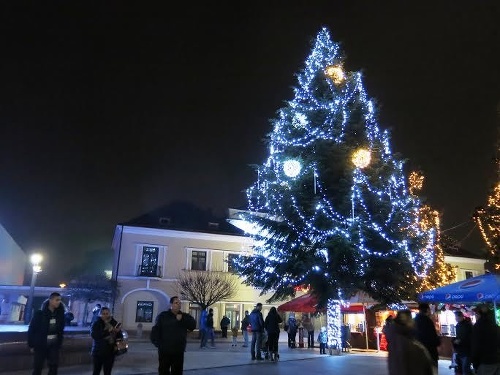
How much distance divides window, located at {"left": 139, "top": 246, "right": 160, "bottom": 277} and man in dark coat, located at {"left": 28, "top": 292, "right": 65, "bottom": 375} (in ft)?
96.4

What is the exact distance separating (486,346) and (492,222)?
1529 centimetres

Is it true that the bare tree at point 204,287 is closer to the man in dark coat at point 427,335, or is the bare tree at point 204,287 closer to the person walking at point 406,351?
the man in dark coat at point 427,335

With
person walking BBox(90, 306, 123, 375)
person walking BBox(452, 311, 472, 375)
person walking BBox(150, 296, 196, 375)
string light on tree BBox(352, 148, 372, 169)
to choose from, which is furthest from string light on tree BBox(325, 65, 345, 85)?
Answer: person walking BBox(150, 296, 196, 375)

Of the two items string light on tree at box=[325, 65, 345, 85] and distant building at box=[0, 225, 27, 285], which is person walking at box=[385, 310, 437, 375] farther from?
distant building at box=[0, 225, 27, 285]

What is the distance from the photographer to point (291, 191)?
20750 mm

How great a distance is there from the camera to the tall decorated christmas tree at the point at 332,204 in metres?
19.7

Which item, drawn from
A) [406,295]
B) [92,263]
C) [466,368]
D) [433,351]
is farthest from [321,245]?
[92,263]

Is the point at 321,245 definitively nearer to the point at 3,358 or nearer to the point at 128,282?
the point at 3,358

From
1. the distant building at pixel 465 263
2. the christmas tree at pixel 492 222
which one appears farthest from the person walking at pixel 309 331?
the distant building at pixel 465 263

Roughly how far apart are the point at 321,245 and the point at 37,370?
45.0ft

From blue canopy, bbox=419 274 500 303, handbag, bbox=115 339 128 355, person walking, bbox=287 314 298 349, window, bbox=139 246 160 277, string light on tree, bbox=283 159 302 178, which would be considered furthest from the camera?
window, bbox=139 246 160 277

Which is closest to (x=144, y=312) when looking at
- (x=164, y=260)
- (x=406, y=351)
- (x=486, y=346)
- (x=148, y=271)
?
(x=148, y=271)

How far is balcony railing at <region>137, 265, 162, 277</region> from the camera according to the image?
37312mm

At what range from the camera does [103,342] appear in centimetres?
866
